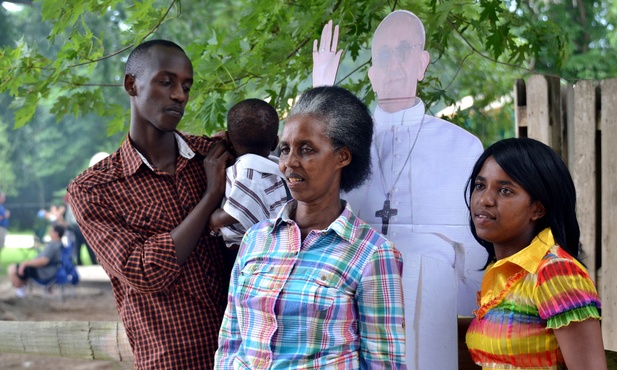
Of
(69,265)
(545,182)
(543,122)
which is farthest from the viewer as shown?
(69,265)

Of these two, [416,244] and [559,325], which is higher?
[416,244]

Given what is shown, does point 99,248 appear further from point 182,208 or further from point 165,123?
point 165,123

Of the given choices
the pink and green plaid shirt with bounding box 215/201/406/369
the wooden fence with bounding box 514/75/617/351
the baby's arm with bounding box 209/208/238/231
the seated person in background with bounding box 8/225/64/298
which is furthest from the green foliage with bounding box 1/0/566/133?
the seated person in background with bounding box 8/225/64/298

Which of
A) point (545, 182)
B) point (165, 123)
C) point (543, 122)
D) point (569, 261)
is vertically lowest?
point (569, 261)

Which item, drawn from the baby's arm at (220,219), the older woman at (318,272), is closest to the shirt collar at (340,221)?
the older woman at (318,272)

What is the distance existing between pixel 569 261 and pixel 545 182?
234 millimetres

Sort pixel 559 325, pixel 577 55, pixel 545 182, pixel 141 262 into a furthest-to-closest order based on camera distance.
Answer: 1. pixel 577 55
2. pixel 141 262
3. pixel 545 182
4. pixel 559 325

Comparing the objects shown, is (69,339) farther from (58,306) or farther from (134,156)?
(58,306)

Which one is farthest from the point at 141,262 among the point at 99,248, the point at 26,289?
the point at 26,289

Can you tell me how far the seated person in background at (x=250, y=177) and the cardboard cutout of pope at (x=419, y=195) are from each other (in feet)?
0.80

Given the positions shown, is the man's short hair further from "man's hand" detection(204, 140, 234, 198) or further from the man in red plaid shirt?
"man's hand" detection(204, 140, 234, 198)

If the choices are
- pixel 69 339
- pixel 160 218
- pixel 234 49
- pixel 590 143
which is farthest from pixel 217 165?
pixel 590 143

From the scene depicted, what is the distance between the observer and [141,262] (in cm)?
231

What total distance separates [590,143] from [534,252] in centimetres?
236
